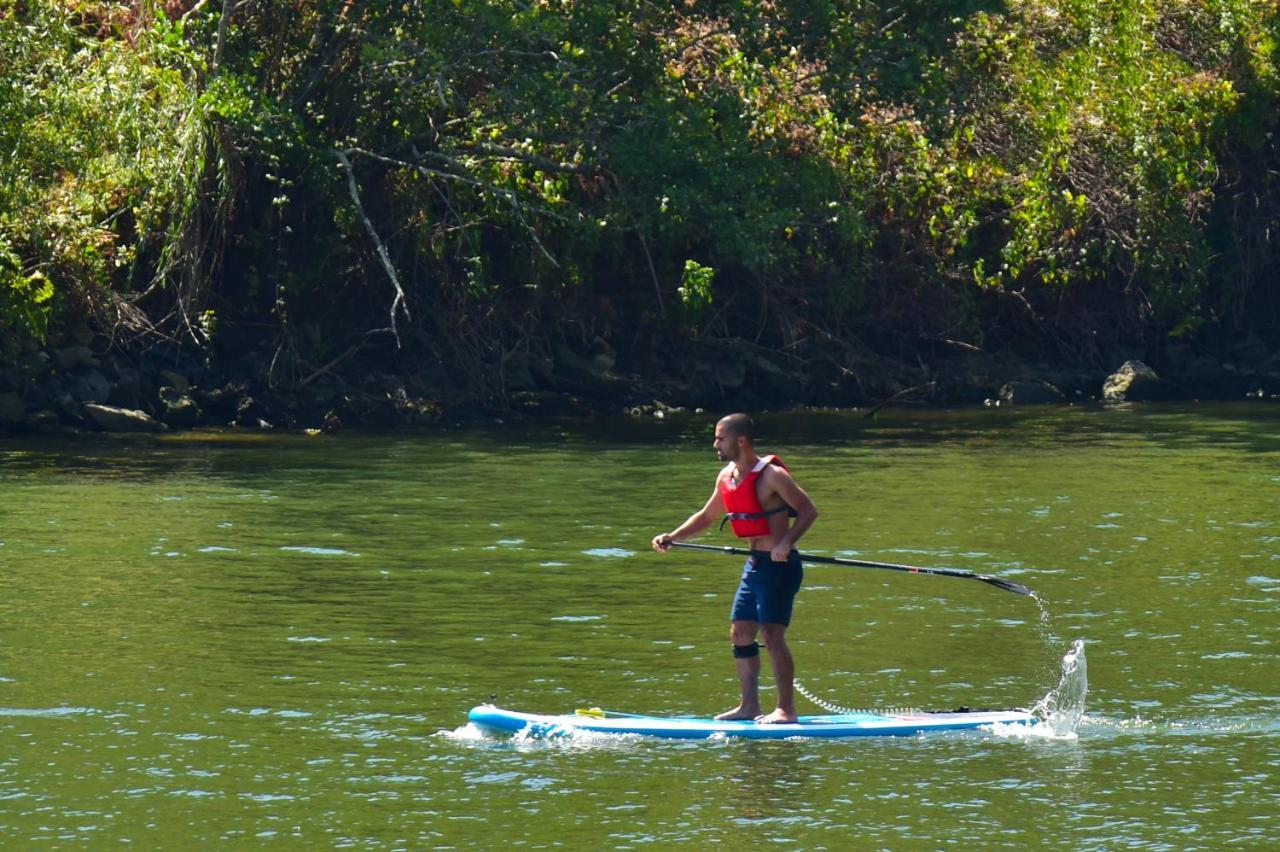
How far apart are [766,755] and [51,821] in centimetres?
341

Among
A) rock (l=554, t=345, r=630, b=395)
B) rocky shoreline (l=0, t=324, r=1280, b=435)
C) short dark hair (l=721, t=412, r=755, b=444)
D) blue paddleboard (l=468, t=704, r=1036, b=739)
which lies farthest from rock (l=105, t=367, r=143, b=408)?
short dark hair (l=721, t=412, r=755, b=444)

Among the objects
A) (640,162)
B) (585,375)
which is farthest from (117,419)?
(640,162)

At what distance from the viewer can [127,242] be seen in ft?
96.5

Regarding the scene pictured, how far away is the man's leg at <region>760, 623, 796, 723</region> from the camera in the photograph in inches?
434

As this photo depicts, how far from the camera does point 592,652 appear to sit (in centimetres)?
1322

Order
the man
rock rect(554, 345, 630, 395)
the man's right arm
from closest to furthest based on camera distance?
the man < the man's right arm < rock rect(554, 345, 630, 395)

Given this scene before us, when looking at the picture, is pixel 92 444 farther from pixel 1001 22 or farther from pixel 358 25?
pixel 1001 22

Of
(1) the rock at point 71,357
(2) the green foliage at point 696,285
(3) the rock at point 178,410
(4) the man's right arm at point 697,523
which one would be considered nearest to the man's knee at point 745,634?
(4) the man's right arm at point 697,523

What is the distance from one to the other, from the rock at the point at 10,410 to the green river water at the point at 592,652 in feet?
9.68

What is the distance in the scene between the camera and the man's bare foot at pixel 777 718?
11.0 meters

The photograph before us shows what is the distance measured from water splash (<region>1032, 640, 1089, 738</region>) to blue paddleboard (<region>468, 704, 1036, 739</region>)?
0.34 ft

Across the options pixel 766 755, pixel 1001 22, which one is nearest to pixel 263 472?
pixel 766 755

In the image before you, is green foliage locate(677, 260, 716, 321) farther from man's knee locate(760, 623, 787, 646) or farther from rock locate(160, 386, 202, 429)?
man's knee locate(760, 623, 787, 646)

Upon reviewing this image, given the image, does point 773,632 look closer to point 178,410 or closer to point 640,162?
point 640,162
